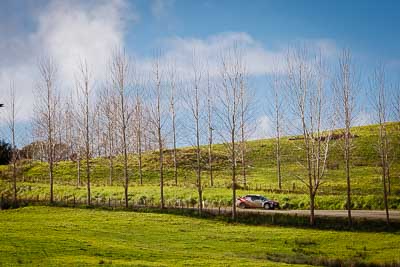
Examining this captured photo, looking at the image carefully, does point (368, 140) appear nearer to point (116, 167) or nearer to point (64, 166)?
point (116, 167)

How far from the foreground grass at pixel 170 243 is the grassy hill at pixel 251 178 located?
33.1 feet

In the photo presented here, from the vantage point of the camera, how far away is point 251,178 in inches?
2832

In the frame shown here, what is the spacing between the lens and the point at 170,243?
29.4 meters

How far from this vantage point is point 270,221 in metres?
38.8

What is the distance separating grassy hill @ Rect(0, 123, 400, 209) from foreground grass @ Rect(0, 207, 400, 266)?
398 inches

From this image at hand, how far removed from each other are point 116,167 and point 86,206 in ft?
130

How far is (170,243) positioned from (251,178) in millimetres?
43603

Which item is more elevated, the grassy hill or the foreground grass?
the grassy hill

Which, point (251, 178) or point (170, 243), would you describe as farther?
point (251, 178)

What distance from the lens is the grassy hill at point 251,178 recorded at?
51188 mm

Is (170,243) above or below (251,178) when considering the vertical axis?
below

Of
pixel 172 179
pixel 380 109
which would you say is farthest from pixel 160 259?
pixel 172 179

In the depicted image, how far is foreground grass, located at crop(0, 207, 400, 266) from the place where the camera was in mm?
22156

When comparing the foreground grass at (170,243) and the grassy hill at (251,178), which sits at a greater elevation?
the grassy hill at (251,178)
